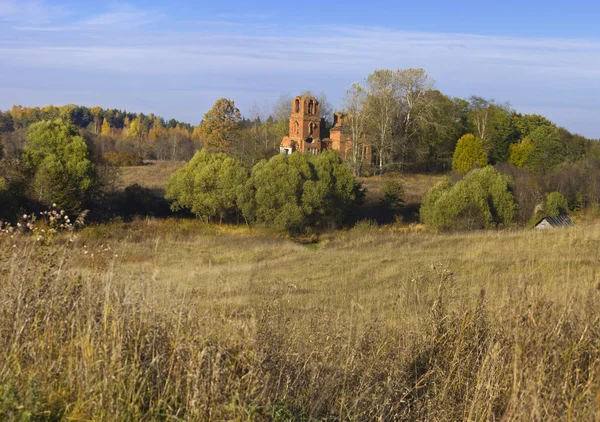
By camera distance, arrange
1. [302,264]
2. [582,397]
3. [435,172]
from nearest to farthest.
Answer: [582,397] < [302,264] < [435,172]

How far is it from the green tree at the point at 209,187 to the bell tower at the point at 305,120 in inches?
893

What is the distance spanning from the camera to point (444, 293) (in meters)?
4.91

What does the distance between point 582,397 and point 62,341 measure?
122 inches

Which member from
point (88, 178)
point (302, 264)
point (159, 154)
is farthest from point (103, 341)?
point (159, 154)

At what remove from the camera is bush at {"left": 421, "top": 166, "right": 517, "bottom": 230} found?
111ft

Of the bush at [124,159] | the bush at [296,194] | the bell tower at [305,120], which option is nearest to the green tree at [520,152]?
the bell tower at [305,120]

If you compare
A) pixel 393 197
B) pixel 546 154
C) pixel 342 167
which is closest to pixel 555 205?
pixel 393 197

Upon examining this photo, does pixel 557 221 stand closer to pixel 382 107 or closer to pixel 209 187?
pixel 209 187

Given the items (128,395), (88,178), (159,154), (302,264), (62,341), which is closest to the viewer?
(128,395)

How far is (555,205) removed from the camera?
38.8 meters

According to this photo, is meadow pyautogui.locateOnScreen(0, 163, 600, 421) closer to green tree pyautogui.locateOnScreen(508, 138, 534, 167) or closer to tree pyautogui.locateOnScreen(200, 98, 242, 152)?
green tree pyautogui.locateOnScreen(508, 138, 534, 167)

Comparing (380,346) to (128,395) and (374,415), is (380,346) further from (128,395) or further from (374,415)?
(128,395)

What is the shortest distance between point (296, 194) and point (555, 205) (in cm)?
1679

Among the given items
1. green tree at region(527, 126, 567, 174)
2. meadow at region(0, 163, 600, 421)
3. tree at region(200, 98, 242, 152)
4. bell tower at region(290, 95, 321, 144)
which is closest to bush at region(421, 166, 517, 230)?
green tree at region(527, 126, 567, 174)
